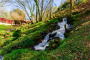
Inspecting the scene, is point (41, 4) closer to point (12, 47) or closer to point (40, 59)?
point (12, 47)

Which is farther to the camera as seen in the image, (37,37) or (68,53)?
(37,37)

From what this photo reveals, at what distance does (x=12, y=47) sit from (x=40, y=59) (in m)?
4.91

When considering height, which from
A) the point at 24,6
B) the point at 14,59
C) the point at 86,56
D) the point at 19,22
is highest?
the point at 24,6

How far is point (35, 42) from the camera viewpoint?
862 cm

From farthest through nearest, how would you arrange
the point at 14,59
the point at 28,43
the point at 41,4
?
the point at 41,4
the point at 28,43
the point at 14,59

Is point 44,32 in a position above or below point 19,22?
below

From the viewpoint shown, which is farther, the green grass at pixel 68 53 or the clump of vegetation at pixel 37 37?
the clump of vegetation at pixel 37 37

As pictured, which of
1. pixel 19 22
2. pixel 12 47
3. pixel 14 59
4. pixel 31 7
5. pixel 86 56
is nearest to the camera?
pixel 86 56

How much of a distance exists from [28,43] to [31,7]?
13.2 metres

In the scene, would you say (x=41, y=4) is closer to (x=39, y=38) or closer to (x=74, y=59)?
(x=39, y=38)

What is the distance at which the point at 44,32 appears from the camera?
1013 cm

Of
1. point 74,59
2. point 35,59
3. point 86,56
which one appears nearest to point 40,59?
point 35,59

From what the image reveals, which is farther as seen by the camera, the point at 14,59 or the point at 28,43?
the point at 28,43

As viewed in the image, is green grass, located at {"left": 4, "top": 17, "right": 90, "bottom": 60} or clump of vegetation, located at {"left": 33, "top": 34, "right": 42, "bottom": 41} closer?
green grass, located at {"left": 4, "top": 17, "right": 90, "bottom": 60}
